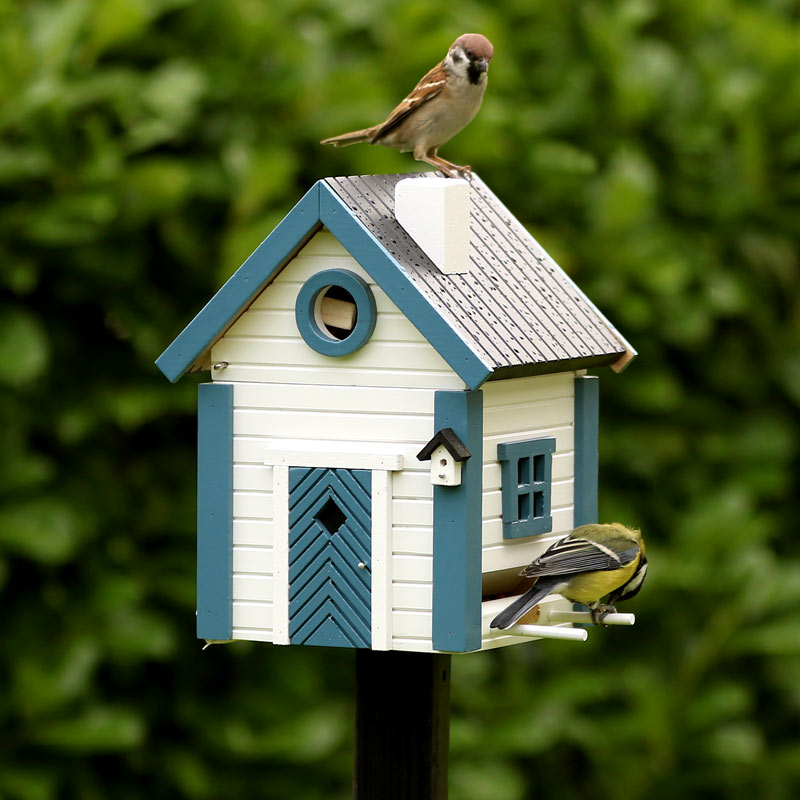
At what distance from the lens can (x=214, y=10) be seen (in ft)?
18.5

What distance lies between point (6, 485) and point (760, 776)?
3.46 metres

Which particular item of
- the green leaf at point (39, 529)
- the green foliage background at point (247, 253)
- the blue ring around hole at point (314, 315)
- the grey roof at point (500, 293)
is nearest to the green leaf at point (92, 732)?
the green foliage background at point (247, 253)

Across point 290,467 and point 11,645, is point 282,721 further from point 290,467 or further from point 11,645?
point 290,467

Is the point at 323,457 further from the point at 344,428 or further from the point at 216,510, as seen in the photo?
the point at 216,510

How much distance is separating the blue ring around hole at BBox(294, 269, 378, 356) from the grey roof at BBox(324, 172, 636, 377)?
0.40 feet

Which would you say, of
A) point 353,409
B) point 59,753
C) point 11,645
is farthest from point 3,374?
point 353,409

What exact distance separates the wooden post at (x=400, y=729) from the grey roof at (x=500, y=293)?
75 centimetres

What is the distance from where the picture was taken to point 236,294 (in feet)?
12.5

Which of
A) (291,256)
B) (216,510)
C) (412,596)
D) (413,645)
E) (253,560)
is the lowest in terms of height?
(413,645)

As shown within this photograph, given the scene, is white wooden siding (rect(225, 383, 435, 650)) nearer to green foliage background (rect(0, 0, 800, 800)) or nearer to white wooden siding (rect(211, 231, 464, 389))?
white wooden siding (rect(211, 231, 464, 389))

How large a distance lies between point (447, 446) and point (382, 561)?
32 centimetres

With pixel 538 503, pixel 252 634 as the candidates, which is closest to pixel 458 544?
Result: pixel 538 503

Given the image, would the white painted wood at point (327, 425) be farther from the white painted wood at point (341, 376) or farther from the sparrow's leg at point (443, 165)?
the sparrow's leg at point (443, 165)

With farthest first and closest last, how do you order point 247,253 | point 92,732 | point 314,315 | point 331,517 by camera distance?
point 247,253, point 92,732, point 331,517, point 314,315
